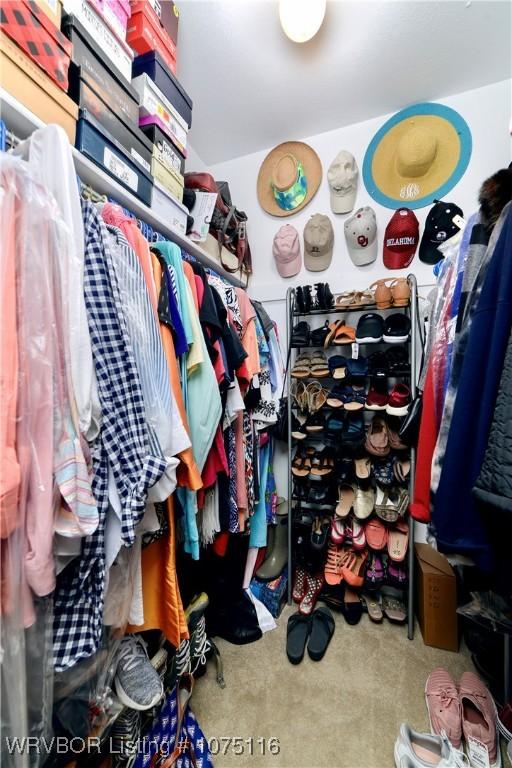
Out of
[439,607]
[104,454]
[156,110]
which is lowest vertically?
[439,607]

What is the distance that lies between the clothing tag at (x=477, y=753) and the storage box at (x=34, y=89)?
1952mm

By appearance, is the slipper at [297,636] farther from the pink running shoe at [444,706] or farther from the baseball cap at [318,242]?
the baseball cap at [318,242]

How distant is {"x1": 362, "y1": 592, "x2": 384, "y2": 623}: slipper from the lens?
4.44 feet

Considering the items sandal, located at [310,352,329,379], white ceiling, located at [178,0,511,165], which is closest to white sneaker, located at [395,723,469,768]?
sandal, located at [310,352,329,379]

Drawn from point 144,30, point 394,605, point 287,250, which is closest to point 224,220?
point 287,250

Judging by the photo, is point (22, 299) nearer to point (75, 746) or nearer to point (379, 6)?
point (75, 746)

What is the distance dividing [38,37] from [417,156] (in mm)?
1540

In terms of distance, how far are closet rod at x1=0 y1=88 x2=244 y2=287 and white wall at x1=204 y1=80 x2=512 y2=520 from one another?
1.85ft

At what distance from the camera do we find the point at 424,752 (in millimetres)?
842

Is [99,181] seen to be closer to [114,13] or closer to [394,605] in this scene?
[114,13]

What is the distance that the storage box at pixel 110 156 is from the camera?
743mm

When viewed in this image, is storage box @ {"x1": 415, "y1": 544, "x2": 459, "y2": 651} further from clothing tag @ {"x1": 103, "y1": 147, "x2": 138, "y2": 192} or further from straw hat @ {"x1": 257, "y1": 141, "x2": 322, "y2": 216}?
straw hat @ {"x1": 257, "y1": 141, "x2": 322, "y2": 216}

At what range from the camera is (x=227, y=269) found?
1524 millimetres

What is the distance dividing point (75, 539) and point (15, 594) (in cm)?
9
